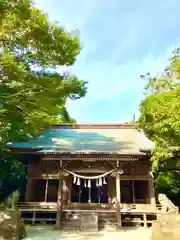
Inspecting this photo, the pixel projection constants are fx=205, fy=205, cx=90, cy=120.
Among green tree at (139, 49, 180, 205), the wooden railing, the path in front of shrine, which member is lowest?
the path in front of shrine

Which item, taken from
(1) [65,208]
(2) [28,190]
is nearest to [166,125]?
(1) [65,208]

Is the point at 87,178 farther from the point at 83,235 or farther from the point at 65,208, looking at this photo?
the point at 83,235

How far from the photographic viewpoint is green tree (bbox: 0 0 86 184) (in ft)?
27.5

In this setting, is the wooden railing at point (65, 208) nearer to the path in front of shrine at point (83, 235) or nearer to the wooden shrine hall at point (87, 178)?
the wooden shrine hall at point (87, 178)

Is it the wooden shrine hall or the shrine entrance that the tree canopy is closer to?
the wooden shrine hall

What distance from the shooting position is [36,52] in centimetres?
938

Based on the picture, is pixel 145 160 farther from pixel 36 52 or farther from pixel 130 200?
pixel 36 52

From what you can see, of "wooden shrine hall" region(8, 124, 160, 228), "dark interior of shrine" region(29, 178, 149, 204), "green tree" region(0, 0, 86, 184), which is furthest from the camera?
"dark interior of shrine" region(29, 178, 149, 204)

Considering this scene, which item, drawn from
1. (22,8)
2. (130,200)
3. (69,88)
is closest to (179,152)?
(130,200)

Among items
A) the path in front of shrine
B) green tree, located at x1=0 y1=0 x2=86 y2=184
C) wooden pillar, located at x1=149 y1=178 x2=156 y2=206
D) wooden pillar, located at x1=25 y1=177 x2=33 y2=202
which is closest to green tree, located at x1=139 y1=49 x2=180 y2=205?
wooden pillar, located at x1=149 y1=178 x2=156 y2=206

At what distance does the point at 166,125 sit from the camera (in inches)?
388

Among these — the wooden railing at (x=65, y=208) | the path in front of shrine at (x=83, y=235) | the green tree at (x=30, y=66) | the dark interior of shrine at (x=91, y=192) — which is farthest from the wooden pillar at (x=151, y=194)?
the green tree at (x=30, y=66)

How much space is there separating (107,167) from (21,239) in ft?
20.4

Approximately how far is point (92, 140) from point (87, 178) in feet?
15.7
